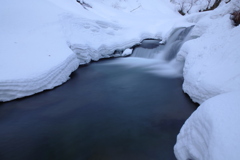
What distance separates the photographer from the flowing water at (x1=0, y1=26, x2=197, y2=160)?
132 inches

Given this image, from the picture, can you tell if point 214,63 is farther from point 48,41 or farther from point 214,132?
point 48,41

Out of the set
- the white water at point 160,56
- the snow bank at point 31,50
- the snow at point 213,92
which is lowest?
the white water at point 160,56

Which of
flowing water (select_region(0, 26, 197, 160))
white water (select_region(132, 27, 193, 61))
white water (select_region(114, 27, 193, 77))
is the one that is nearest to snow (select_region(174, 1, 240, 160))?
flowing water (select_region(0, 26, 197, 160))

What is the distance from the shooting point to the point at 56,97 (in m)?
5.63

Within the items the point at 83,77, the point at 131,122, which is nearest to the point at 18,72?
the point at 83,77

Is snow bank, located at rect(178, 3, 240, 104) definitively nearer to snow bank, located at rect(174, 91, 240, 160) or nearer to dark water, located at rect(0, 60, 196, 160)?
dark water, located at rect(0, 60, 196, 160)

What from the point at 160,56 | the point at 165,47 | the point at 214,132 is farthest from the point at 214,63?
the point at 165,47

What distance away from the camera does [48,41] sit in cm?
745

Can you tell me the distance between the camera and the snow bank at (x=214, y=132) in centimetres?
176

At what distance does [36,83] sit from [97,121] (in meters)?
2.82

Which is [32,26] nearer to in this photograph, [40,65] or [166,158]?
[40,65]

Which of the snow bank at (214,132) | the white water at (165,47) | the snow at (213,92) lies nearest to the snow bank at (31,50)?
the white water at (165,47)

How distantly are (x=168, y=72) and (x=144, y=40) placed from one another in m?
4.60

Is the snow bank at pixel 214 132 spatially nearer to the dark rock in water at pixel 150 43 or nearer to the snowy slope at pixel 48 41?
the snowy slope at pixel 48 41
